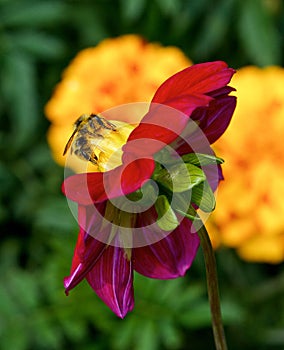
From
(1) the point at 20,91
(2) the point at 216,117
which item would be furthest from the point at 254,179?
(2) the point at 216,117

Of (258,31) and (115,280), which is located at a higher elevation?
(115,280)

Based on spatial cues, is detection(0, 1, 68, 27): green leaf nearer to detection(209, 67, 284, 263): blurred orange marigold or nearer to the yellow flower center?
detection(209, 67, 284, 263): blurred orange marigold

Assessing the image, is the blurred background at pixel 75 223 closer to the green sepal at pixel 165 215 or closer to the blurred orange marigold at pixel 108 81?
the blurred orange marigold at pixel 108 81

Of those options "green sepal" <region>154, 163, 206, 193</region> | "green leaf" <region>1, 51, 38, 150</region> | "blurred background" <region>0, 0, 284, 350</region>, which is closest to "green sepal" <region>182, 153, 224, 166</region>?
"green sepal" <region>154, 163, 206, 193</region>

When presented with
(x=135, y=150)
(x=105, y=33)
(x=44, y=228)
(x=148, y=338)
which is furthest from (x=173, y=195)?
(x=105, y=33)

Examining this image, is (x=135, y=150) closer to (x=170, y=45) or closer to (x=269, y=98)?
(x=269, y=98)

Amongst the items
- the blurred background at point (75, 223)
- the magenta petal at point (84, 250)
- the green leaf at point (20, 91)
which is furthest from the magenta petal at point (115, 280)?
the green leaf at point (20, 91)

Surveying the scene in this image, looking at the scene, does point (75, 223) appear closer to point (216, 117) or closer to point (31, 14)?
point (31, 14)
